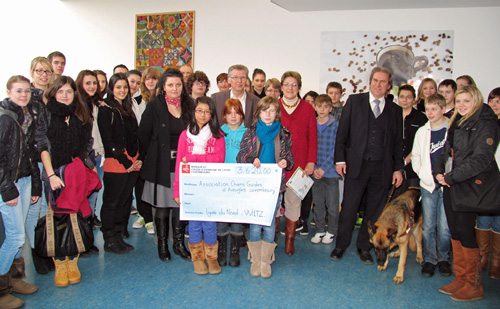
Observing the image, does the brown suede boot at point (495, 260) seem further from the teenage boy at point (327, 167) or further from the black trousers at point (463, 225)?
the teenage boy at point (327, 167)

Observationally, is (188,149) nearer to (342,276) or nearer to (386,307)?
(342,276)

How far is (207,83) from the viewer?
13.2 feet

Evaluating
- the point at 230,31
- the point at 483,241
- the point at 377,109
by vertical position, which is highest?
the point at 230,31

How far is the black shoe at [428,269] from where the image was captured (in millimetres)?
3291

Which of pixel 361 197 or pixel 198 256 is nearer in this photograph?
pixel 198 256

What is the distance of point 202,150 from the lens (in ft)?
10.3

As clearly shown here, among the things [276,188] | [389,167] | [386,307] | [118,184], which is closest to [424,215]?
[389,167]

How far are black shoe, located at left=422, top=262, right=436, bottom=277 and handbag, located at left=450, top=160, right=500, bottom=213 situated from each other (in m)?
0.87

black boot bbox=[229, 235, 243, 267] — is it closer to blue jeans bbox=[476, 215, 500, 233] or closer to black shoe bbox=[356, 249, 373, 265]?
black shoe bbox=[356, 249, 373, 265]

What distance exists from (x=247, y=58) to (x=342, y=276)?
Answer: 493 cm

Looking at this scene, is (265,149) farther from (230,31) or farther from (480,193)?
(230,31)

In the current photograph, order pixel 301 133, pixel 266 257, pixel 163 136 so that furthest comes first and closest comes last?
pixel 301 133 < pixel 163 136 < pixel 266 257

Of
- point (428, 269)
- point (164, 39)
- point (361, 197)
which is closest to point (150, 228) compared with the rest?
point (361, 197)

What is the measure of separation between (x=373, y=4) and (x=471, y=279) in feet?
16.2
